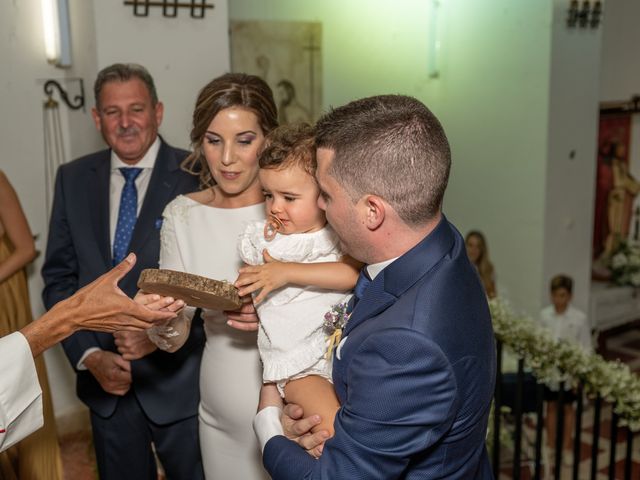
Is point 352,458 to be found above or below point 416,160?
below

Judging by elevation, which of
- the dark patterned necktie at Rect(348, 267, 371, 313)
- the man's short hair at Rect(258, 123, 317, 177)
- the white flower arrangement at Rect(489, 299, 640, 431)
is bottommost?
the white flower arrangement at Rect(489, 299, 640, 431)

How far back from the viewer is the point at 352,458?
1.61 metres

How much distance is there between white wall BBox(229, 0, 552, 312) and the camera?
7695mm

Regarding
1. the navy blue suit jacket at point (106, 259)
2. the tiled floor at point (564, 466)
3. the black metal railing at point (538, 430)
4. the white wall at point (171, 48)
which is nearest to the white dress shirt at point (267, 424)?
the navy blue suit jacket at point (106, 259)

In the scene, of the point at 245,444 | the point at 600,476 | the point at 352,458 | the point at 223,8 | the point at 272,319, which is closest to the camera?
the point at 352,458

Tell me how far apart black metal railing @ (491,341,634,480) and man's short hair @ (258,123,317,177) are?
1.86 m

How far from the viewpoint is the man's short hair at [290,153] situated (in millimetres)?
2207

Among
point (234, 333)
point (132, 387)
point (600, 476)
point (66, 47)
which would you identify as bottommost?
point (600, 476)

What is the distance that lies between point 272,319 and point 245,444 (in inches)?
22.8

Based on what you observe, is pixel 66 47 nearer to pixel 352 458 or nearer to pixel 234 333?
pixel 234 333

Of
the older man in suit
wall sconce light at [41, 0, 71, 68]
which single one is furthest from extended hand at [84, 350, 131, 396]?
wall sconce light at [41, 0, 71, 68]

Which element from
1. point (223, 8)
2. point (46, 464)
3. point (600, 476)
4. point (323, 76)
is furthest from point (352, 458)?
point (323, 76)

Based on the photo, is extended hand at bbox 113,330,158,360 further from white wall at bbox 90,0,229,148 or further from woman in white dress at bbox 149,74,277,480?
white wall at bbox 90,0,229,148

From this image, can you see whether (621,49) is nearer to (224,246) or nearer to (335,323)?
(224,246)
